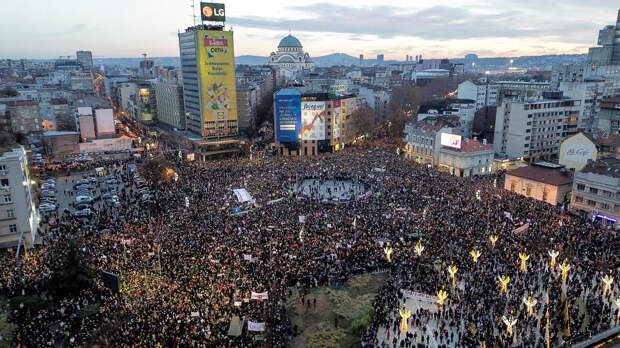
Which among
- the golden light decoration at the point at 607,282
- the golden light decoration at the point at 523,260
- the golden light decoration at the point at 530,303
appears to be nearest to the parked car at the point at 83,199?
the golden light decoration at the point at 523,260

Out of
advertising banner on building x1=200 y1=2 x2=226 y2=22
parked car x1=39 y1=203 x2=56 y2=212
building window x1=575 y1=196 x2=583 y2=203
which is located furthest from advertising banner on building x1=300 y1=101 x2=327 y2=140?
building window x1=575 y1=196 x2=583 y2=203

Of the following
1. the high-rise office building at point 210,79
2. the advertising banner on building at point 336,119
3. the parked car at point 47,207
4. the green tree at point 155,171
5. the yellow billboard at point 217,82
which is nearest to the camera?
the parked car at point 47,207

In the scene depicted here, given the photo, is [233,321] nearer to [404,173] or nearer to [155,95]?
[404,173]

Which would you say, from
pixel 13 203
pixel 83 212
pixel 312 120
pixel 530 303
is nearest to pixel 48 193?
pixel 83 212

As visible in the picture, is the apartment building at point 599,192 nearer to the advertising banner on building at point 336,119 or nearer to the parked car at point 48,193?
the advertising banner on building at point 336,119

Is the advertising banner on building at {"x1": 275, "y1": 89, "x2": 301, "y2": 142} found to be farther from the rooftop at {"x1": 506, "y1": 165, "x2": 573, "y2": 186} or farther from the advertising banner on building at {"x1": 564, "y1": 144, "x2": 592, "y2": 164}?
the advertising banner on building at {"x1": 564, "y1": 144, "x2": 592, "y2": 164}

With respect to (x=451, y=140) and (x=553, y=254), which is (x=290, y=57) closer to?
(x=451, y=140)
